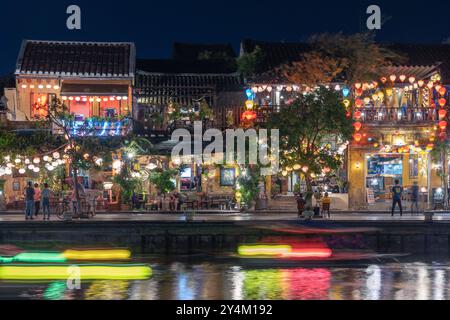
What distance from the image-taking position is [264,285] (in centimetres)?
2311

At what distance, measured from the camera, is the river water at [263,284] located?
70.8 feet

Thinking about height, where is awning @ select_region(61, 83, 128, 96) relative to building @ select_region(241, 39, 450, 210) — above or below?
above

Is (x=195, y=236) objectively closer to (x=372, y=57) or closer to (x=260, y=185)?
(x=260, y=185)

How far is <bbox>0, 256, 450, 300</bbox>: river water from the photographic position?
2159 cm

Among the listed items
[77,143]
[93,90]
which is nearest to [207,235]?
[77,143]

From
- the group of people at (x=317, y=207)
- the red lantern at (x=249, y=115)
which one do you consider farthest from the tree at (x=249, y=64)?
the group of people at (x=317, y=207)

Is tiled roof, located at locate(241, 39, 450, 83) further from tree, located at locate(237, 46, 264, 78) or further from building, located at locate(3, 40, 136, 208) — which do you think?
building, located at locate(3, 40, 136, 208)

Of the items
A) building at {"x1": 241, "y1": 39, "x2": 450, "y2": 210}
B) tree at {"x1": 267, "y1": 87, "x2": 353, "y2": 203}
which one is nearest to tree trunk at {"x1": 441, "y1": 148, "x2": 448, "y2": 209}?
building at {"x1": 241, "y1": 39, "x2": 450, "y2": 210}

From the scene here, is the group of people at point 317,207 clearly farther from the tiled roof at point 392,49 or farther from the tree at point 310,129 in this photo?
the tiled roof at point 392,49

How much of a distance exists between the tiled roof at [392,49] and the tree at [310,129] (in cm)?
765

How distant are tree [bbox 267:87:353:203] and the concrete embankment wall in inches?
197

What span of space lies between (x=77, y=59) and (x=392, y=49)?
632 inches
